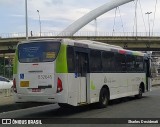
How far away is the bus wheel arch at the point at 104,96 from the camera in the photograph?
18.3 meters

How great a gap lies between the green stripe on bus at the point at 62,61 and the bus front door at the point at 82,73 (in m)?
1.11

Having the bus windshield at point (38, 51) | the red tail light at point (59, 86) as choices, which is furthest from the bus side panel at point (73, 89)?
the bus windshield at point (38, 51)

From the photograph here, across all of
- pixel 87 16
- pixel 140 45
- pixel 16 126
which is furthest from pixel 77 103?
pixel 87 16

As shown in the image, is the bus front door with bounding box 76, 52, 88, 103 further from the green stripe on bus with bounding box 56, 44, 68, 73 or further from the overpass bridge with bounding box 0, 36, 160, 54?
the overpass bridge with bounding box 0, 36, 160, 54

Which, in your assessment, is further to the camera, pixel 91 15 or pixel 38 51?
pixel 91 15

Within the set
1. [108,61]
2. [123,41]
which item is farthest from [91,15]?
[108,61]

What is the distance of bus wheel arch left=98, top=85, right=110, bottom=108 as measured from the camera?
18266 millimetres

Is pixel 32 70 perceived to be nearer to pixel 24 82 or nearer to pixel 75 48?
pixel 24 82

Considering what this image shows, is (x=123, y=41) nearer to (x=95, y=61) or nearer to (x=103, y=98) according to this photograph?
(x=103, y=98)

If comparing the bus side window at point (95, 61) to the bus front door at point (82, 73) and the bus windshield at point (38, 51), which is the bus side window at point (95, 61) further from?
the bus windshield at point (38, 51)

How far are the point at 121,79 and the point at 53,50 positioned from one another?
6.87 meters

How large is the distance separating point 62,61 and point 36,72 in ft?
3.81

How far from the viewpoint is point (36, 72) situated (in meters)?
15.4

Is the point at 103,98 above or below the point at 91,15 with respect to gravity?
below
